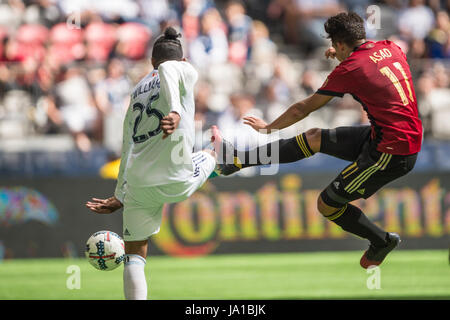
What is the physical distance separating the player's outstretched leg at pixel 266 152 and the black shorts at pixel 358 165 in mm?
138

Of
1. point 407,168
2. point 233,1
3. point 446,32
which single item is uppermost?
point 233,1

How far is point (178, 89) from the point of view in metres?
6.66

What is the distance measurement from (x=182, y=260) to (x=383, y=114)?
6804mm

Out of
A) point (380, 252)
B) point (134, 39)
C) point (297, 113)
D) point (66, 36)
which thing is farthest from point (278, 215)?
point (297, 113)

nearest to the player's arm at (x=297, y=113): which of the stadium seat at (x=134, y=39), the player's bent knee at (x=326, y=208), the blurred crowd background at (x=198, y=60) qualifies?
the player's bent knee at (x=326, y=208)

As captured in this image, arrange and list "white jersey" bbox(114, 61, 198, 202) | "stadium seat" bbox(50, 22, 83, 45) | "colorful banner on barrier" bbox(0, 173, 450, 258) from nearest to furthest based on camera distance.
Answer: "white jersey" bbox(114, 61, 198, 202) < "colorful banner on barrier" bbox(0, 173, 450, 258) < "stadium seat" bbox(50, 22, 83, 45)

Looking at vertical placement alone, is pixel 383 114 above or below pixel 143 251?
above

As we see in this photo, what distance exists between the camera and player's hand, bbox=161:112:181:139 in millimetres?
6336

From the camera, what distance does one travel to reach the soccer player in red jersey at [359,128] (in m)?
7.52

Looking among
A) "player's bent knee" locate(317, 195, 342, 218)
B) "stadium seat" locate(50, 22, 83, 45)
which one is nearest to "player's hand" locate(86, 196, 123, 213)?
"player's bent knee" locate(317, 195, 342, 218)

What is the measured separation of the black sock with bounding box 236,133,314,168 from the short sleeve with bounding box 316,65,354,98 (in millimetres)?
675

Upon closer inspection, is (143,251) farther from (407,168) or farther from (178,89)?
(407,168)

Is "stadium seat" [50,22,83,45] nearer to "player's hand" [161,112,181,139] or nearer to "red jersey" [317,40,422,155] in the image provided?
"red jersey" [317,40,422,155]
